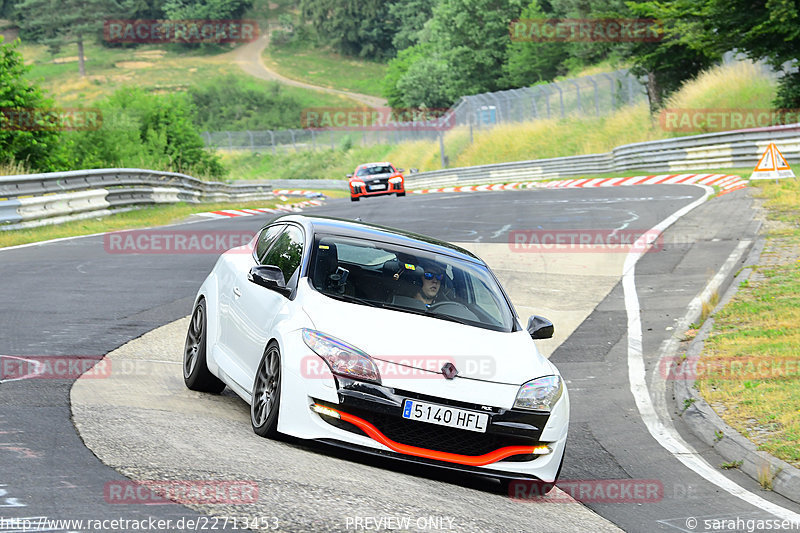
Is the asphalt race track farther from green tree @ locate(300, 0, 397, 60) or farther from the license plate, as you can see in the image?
green tree @ locate(300, 0, 397, 60)

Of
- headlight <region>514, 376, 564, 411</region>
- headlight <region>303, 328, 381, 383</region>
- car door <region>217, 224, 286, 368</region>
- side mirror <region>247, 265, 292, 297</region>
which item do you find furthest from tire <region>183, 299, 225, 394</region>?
headlight <region>514, 376, 564, 411</region>

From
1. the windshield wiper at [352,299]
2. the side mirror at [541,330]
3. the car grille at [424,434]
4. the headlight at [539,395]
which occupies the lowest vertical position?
the car grille at [424,434]

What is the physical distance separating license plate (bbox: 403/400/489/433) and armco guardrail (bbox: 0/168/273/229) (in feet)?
51.2

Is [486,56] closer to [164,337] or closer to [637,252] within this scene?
[637,252]

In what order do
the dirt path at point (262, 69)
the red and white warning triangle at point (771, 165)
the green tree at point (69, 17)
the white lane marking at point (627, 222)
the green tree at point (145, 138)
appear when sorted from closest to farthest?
the white lane marking at point (627, 222)
the red and white warning triangle at point (771, 165)
the green tree at point (145, 138)
the dirt path at point (262, 69)
the green tree at point (69, 17)

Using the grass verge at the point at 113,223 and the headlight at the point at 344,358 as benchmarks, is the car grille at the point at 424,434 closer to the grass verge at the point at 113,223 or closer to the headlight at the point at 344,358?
the headlight at the point at 344,358

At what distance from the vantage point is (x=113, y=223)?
78.9 feet

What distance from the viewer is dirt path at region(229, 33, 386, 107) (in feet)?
425

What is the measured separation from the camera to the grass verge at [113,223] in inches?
779

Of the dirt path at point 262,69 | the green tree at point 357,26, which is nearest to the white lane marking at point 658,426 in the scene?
the dirt path at point 262,69

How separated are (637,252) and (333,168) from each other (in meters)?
63.4

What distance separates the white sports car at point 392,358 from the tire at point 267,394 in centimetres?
1

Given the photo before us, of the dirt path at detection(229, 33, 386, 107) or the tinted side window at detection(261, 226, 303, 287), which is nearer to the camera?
the tinted side window at detection(261, 226, 303, 287)

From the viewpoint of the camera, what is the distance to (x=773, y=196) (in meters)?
21.8
